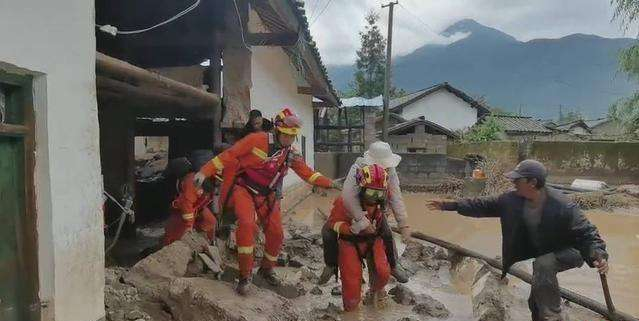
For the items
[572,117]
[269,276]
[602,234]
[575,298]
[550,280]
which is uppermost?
[572,117]

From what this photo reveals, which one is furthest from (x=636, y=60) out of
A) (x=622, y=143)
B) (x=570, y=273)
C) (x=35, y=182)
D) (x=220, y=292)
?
(x=35, y=182)

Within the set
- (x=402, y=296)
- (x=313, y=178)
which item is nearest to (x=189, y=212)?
(x=313, y=178)

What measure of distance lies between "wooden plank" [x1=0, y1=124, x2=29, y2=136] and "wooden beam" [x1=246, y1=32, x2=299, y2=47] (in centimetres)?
419

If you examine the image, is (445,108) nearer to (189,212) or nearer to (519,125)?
(519,125)

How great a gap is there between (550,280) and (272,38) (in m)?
4.38

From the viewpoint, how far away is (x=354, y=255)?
5.06 metres

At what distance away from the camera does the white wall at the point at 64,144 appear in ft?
9.14

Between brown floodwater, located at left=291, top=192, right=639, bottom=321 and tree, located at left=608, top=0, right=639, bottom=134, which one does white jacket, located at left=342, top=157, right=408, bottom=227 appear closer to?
brown floodwater, located at left=291, top=192, right=639, bottom=321

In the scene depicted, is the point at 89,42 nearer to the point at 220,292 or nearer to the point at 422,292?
the point at 220,292

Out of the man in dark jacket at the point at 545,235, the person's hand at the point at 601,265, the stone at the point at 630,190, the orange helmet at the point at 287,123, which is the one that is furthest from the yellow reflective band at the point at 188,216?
the stone at the point at 630,190

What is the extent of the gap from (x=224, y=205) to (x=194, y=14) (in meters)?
2.90

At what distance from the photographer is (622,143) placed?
1817 cm

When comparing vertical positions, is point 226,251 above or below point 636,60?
below

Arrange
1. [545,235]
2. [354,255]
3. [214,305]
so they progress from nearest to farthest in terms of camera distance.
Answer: [214,305] < [545,235] < [354,255]
